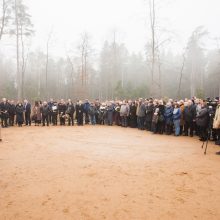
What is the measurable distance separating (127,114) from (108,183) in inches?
496

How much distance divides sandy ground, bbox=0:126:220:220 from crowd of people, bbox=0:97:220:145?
367cm

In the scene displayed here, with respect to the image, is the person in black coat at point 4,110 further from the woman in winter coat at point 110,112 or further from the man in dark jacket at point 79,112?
the woman in winter coat at point 110,112

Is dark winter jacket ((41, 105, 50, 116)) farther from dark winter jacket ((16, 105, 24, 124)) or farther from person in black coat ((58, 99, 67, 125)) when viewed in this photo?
dark winter jacket ((16, 105, 24, 124))

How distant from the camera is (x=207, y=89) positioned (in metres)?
44.1

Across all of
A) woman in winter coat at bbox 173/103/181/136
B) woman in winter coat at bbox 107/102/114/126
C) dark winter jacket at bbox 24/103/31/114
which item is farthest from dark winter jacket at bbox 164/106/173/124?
dark winter jacket at bbox 24/103/31/114

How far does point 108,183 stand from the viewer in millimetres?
6191

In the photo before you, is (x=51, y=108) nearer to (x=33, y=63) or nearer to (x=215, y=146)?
(x=215, y=146)

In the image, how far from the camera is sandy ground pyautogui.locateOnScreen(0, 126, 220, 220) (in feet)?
15.7

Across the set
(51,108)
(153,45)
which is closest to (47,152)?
(51,108)

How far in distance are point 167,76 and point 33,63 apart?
27.4 meters

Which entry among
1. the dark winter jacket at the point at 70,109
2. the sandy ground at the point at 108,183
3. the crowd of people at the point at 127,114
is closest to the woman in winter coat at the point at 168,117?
the crowd of people at the point at 127,114

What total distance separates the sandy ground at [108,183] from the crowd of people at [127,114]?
12.0 feet

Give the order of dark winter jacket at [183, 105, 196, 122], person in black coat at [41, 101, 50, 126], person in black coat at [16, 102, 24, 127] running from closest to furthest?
dark winter jacket at [183, 105, 196, 122], person in black coat at [16, 102, 24, 127], person in black coat at [41, 101, 50, 126]

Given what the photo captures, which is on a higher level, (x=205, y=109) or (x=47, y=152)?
(x=205, y=109)
